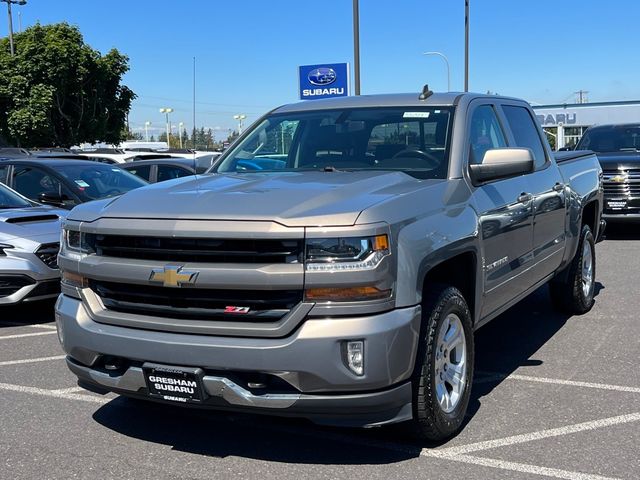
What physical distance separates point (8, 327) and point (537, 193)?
499 cm

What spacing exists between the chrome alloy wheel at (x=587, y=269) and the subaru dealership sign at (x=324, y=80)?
13933mm

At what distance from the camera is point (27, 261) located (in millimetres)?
6836

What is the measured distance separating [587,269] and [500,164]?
319 cm

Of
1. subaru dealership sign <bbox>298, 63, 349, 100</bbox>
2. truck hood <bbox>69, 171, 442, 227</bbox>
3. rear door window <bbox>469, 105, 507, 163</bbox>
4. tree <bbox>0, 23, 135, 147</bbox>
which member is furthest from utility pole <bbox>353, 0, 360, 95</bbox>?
tree <bbox>0, 23, 135, 147</bbox>

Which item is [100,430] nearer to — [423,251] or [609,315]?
[423,251]

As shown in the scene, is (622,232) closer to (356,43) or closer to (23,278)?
(356,43)

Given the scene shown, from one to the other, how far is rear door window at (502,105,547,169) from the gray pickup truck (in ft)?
3.64

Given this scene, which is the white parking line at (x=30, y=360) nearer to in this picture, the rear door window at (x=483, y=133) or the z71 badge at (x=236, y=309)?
the z71 badge at (x=236, y=309)

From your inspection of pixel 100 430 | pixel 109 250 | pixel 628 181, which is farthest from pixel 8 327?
pixel 628 181

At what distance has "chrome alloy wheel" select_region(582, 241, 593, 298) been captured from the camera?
271 inches

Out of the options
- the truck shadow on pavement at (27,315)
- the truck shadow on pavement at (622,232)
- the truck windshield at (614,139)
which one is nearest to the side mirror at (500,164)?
the truck shadow on pavement at (27,315)

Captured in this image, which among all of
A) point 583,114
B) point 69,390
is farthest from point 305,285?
point 583,114

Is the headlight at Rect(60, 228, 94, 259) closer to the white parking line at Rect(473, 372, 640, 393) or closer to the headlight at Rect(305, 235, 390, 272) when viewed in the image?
the headlight at Rect(305, 235, 390, 272)

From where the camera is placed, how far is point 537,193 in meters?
5.39
